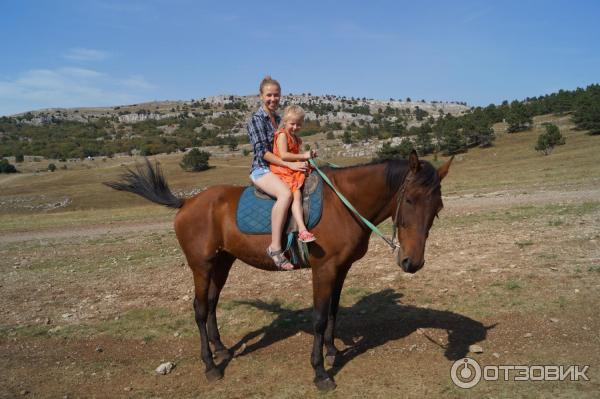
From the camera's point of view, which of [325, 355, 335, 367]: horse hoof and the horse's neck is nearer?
the horse's neck

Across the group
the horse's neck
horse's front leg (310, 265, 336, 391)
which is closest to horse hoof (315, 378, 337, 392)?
horse's front leg (310, 265, 336, 391)

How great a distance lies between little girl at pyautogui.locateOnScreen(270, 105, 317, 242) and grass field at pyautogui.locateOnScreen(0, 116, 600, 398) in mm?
2095

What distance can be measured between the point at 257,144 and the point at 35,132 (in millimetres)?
184284

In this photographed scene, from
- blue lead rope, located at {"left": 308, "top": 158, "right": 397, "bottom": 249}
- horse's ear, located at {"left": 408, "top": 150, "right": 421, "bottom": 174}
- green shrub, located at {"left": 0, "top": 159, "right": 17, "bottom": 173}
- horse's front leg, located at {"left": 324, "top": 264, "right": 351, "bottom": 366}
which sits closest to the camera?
horse's ear, located at {"left": 408, "top": 150, "right": 421, "bottom": 174}

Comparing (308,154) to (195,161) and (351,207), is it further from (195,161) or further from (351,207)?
(195,161)

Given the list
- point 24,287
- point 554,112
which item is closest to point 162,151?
point 554,112

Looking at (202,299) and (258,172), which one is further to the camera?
(202,299)

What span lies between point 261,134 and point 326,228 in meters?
1.56

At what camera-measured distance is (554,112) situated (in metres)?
82.4

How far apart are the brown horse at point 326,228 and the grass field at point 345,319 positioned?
0.64 m

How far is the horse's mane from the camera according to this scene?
14.2 feet

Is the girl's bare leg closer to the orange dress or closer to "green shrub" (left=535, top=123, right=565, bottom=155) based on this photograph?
the orange dress

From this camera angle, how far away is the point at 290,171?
16.9 feet

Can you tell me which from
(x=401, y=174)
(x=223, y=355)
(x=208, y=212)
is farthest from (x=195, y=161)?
(x=401, y=174)
